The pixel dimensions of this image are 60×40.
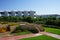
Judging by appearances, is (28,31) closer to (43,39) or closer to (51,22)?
(43,39)

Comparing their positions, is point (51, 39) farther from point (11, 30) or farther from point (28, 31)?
point (11, 30)

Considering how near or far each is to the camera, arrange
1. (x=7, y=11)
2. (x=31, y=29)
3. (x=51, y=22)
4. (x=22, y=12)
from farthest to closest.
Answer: (x=22, y=12)
(x=7, y=11)
(x=51, y=22)
(x=31, y=29)

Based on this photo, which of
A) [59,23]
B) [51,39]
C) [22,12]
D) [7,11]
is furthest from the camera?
[22,12]

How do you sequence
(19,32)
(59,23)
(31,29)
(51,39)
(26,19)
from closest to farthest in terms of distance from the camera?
(51,39) → (19,32) → (31,29) → (59,23) → (26,19)

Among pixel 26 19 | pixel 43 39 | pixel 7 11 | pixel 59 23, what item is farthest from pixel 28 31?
pixel 7 11

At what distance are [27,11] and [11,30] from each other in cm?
8046

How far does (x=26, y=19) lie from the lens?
5362 cm

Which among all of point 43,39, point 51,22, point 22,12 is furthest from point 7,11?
point 43,39

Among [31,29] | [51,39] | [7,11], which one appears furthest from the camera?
[7,11]

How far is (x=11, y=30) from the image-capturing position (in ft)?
71.9

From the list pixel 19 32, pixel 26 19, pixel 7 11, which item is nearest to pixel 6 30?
pixel 19 32

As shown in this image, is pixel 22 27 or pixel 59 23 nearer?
pixel 22 27

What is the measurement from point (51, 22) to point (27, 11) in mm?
63748

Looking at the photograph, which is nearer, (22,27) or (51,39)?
(51,39)
